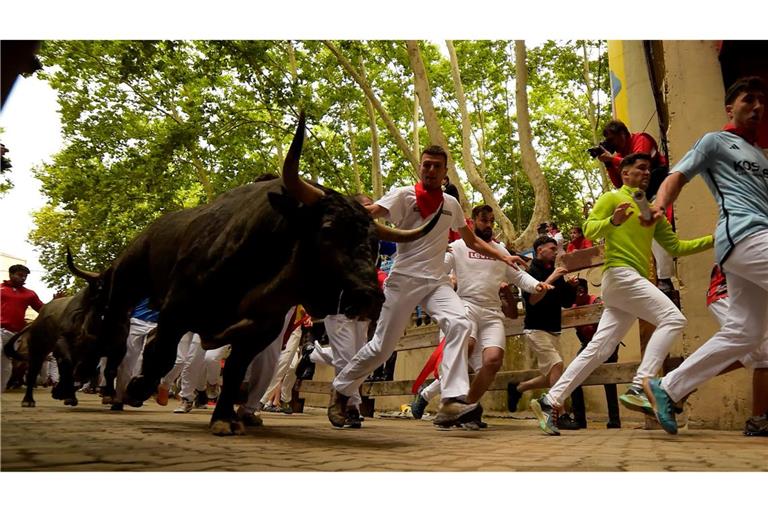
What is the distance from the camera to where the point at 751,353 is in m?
5.87

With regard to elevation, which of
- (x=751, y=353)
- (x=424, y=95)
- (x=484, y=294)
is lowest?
(x=751, y=353)

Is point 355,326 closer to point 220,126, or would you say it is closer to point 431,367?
point 431,367

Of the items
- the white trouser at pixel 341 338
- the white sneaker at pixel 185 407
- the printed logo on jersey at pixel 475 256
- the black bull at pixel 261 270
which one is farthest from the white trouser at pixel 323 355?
the black bull at pixel 261 270

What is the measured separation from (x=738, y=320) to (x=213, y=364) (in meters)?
6.94

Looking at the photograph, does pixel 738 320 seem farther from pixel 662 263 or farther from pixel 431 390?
pixel 431 390

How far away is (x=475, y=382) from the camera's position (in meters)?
7.23

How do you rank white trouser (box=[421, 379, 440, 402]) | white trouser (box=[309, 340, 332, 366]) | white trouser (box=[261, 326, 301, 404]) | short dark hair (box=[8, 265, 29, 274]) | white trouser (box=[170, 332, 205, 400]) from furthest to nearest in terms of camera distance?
white trouser (box=[261, 326, 301, 404])
short dark hair (box=[8, 265, 29, 274])
white trouser (box=[309, 340, 332, 366])
white trouser (box=[170, 332, 205, 400])
white trouser (box=[421, 379, 440, 402])

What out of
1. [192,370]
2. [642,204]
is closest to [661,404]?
[642,204]

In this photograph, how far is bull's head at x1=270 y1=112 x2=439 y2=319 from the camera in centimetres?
446

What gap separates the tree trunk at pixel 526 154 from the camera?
15.3 meters

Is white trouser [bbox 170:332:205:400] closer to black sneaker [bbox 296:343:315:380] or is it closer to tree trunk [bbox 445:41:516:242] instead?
black sneaker [bbox 296:343:315:380]

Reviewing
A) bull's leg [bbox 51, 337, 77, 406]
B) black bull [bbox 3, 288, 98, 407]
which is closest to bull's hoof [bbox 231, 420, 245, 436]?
black bull [bbox 3, 288, 98, 407]

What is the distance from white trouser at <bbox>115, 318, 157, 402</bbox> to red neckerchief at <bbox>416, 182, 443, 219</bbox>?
539 centimetres

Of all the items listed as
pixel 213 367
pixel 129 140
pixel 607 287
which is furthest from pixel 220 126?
pixel 607 287
